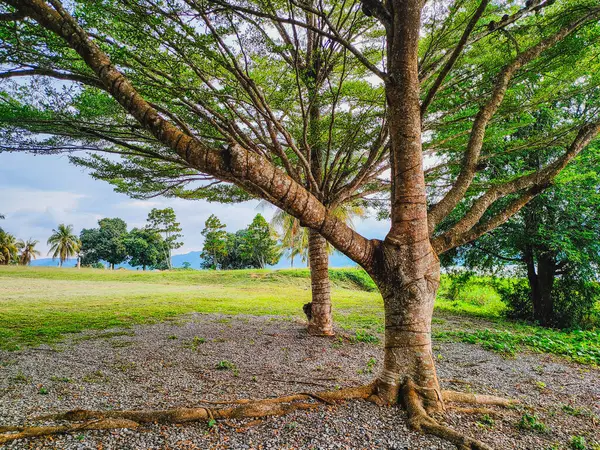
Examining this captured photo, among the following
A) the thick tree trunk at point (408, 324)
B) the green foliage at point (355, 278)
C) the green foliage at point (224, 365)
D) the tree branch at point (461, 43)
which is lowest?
the green foliage at point (355, 278)

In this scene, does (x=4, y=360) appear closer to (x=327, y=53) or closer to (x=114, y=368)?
(x=114, y=368)

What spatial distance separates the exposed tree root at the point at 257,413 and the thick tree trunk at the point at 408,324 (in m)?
0.10

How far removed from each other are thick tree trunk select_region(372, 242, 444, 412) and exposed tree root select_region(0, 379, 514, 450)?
0.32 ft

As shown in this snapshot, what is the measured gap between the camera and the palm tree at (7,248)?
4016 centimetres

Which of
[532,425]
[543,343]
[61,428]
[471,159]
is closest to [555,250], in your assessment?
[543,343]

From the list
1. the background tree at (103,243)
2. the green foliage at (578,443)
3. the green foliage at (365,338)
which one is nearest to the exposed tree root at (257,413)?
the green foliage at (578,443)

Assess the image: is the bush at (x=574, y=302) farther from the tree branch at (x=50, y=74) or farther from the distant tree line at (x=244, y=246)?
the distant tree line at (x=244, y=246)

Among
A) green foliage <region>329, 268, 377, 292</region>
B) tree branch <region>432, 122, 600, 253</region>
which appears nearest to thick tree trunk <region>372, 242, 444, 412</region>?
tree branch <region>432, 122, 600, 253</region>

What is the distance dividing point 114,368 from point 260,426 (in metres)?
2.98

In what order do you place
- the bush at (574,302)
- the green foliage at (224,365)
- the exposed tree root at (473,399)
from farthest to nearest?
the bush at (574,302) < the green foliage at (224,365) < the exposed tree root at (473,399)

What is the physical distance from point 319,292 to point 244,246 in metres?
33.8

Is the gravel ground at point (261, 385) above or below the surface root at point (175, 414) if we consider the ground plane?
below

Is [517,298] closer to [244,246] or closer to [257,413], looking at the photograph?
[257,413]

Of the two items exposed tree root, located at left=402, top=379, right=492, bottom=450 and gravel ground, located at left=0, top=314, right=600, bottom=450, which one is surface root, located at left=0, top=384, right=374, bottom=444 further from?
exposed tree root, located at left=402, top=379, right=492, bottom=450
